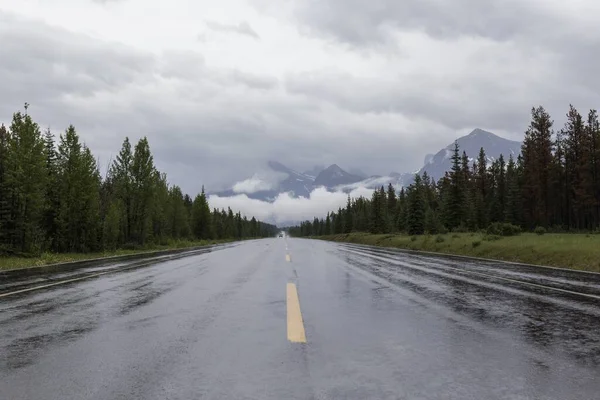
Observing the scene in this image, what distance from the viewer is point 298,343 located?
4.90 meters

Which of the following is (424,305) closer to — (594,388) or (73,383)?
(594,388)

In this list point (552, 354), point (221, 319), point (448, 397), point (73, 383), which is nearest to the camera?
point (448, 397)

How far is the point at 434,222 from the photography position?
64.4 metres

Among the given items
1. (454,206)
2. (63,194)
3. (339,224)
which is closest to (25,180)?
(63,194)

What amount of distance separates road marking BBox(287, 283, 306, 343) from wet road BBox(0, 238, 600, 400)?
3 centimetres

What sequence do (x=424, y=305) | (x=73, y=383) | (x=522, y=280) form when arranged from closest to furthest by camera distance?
1. (x=73, y=383)
2. (x=424, y=305)
3. (x=522, y=280)

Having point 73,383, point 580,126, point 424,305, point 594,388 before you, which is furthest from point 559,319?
point 580,126

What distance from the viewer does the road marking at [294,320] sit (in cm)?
516

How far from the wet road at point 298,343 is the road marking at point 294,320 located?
26 millimetres

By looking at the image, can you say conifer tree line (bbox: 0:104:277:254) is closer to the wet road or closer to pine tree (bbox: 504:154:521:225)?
the wet road

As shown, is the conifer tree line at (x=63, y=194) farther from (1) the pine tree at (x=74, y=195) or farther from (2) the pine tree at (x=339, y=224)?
(2) the pine tree at (x=339, y=224)

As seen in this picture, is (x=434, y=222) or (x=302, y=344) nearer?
(x=302, y=344)

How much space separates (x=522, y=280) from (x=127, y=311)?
33.0 feet

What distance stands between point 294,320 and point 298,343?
4.04ft
